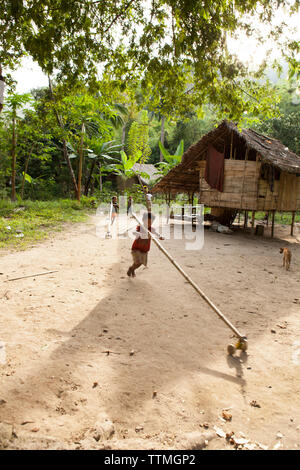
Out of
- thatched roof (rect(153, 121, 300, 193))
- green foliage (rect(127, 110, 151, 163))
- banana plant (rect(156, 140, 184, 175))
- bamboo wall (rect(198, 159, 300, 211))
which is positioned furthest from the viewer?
green foliage (rect(127, 110, 151, 163))

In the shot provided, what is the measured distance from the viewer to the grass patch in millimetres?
8737

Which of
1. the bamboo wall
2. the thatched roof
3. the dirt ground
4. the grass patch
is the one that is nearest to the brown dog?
the dirt ground

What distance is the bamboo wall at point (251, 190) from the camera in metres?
11.6

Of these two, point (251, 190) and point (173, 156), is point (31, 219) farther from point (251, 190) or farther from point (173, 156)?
point (173, 156)

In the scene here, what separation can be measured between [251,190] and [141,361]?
9579 mm

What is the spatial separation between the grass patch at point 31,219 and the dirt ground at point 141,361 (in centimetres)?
216

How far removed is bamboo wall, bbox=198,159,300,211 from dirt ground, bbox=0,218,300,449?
17.8 ft

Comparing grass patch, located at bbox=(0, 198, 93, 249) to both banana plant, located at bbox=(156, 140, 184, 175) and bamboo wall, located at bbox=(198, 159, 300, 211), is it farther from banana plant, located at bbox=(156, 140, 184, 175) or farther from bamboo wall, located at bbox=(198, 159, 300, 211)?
bamboo wall, located at bbox=(198, 159, 300, 211)

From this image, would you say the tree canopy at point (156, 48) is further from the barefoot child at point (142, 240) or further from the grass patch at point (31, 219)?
the grass patch at point (31, 219)

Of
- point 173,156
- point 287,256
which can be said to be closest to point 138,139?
point 173,156

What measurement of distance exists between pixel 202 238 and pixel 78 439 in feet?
30.7

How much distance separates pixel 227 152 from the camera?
14031 mm

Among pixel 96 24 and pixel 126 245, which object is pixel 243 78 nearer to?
pixel 96 24

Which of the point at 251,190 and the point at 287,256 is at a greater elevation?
the point at 251,190
